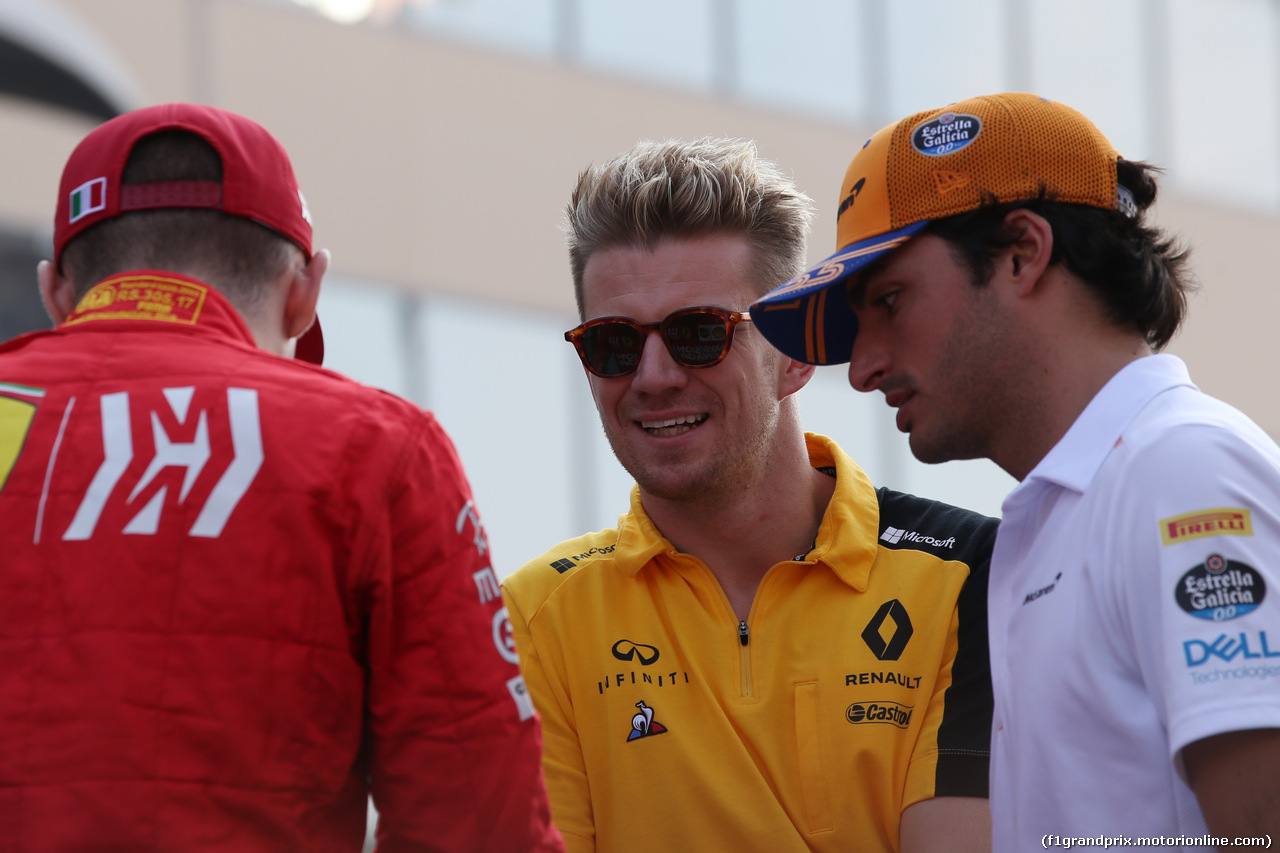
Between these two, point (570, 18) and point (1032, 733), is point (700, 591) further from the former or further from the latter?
point (570, 18)

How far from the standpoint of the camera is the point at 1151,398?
1.90m

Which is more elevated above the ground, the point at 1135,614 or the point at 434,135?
the point at 434,135

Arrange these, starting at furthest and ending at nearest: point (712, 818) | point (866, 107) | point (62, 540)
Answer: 1. point (866, 107)
2. point (712, 818)
3. point (62, 540)

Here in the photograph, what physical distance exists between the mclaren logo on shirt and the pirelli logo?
47.9 inches

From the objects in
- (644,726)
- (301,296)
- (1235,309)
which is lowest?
(644,726)

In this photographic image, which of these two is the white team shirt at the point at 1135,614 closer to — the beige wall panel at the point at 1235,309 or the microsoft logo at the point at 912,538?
the microsoft logo at the point at 912,538

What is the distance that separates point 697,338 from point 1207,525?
143 centimetres

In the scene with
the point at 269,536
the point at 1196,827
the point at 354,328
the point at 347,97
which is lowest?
the point at 1196,827

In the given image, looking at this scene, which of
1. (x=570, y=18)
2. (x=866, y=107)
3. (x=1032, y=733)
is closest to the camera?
(x=1032, y=733)

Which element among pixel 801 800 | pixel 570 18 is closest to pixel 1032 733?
pixel 801 800

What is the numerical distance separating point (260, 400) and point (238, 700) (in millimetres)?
369

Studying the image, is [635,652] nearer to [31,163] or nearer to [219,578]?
[219,578]

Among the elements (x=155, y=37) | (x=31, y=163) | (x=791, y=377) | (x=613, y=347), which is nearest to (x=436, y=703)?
(x=613, y=347)

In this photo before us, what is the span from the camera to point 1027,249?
6.98 feet
